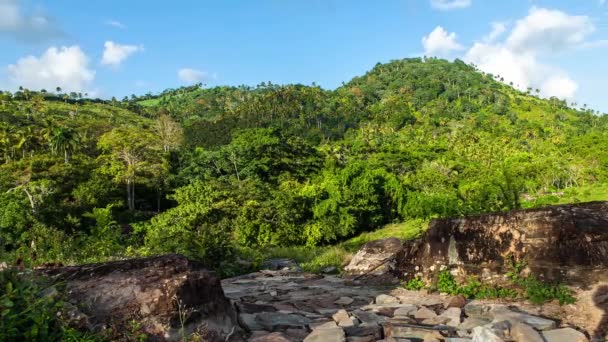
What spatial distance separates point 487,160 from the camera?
69062mm

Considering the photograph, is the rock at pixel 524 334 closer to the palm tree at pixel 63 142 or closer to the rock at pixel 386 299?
the rock at pixel 386 299

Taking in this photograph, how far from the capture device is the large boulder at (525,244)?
6.52 meters

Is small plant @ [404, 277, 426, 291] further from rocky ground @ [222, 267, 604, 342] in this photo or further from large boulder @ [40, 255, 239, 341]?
large boulder @ [40, 255, 239, 341]

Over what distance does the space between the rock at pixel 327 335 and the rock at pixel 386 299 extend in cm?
199

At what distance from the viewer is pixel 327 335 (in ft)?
16.6

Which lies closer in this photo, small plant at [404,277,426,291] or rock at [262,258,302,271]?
small plant at [404,277,426,291]

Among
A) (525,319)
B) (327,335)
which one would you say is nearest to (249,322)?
(327,335)

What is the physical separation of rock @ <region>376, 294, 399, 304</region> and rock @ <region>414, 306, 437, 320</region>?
32.2 inches

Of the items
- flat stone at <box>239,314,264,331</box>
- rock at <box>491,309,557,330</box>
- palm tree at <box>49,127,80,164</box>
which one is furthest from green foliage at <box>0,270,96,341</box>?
palm tree at <box>49,127,80,164</box>

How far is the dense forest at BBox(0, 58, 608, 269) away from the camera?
56.4ft

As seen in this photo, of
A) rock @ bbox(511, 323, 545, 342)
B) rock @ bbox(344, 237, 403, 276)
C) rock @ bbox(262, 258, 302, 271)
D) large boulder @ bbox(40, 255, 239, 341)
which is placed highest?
large boulder @ bbox(40, 255, 239, 341)

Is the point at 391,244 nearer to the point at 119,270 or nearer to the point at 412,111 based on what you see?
the point at 119,270

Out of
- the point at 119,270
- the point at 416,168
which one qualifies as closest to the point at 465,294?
the point at 119,270

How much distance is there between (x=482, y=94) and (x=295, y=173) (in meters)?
95.5
